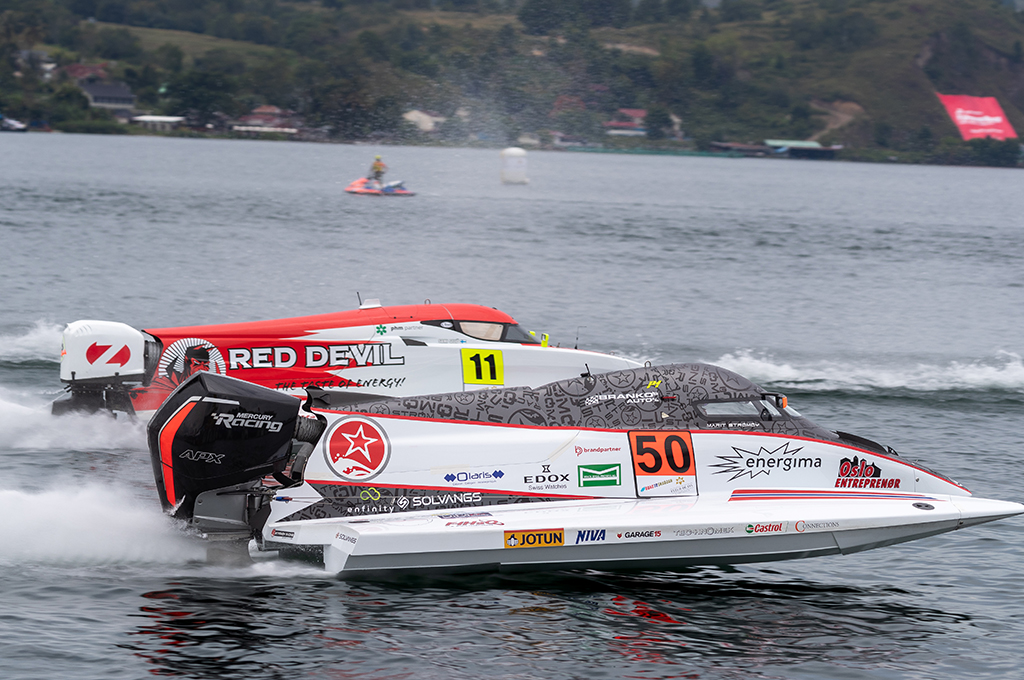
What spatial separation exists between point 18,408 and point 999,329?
2062cm

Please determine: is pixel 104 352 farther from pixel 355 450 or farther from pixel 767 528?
pixel 767 528

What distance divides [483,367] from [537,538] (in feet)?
16.1

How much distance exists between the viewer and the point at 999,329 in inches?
960

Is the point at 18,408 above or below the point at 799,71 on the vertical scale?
below

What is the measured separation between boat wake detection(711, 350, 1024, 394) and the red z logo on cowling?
9194mm

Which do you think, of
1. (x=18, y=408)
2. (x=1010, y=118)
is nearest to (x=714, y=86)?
(x=1010, y=118)

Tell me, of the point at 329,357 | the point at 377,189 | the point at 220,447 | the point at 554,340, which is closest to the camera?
the point at 220,447

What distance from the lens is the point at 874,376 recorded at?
57.9ft

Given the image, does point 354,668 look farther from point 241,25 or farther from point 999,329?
point 241,25

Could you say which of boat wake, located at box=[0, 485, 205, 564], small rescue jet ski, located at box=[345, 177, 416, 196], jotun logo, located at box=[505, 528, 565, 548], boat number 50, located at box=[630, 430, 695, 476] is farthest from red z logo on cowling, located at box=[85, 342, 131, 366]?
small rescue jet ski, located at box=[345, 177, 416, 196]

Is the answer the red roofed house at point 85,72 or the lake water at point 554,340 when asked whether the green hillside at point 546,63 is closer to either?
the red roofed house at point 85,72

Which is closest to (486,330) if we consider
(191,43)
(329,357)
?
(329,357)

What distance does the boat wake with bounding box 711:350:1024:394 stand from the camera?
54.8ft

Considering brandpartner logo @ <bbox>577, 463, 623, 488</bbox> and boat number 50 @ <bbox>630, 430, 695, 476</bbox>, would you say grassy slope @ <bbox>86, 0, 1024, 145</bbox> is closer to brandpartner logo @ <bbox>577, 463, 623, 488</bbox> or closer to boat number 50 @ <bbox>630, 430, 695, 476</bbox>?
boat number 50 @ <bbox>630, 430, 695, 476</bbox>
